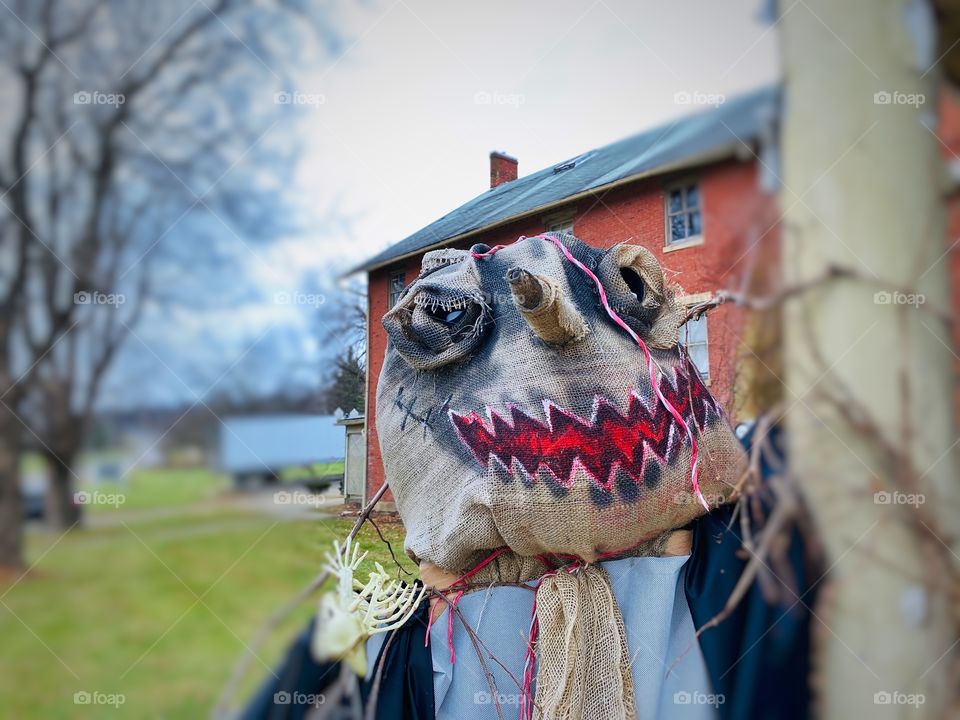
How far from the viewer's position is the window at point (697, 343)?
1.44 m

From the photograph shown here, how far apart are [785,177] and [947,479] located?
0.90 feet

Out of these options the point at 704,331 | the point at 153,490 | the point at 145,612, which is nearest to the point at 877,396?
the point at 153,490

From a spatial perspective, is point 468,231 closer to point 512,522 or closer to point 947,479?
point 512,522

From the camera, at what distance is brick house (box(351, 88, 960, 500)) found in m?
0.80

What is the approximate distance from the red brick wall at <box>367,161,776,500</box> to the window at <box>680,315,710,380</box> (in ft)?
0.09

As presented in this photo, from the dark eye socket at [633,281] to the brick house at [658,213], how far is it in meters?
0.06

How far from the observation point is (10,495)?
67cm

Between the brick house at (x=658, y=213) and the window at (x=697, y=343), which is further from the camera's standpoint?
the window at (x=697, y=343)

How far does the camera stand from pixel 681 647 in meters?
1.35

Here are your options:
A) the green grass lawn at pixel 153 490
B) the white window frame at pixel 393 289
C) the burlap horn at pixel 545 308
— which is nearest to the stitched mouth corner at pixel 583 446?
the burlap horn at pixel 545 308

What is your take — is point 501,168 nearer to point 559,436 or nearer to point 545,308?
point 545,308

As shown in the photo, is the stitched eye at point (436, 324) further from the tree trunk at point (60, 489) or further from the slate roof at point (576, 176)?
the tree trunk at point (60, 489)

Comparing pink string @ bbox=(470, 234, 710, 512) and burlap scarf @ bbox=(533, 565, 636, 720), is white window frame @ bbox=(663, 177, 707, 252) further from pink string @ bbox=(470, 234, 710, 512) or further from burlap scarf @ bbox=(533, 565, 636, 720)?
burlap scarf @ bbox=(533, 565, 636, 720)

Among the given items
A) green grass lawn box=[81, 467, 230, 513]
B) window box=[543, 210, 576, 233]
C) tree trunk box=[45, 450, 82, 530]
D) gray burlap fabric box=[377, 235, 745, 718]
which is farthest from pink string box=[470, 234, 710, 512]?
tree trunk box=[45, 450, 82, 530]
